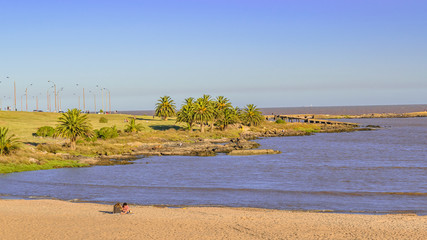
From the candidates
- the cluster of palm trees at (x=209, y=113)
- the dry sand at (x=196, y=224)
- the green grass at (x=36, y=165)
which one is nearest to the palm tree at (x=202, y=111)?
the cluster of palm trees at (x=209, y=113)

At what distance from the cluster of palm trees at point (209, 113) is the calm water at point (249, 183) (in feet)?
135

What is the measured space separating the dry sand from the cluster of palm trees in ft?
250

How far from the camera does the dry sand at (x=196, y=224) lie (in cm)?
2148

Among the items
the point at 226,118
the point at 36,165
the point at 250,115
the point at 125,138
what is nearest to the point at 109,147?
the point at 125,138

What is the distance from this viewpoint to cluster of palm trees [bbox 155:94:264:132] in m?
105

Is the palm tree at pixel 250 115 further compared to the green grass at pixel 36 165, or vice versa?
the palm tree at pixel 250 115

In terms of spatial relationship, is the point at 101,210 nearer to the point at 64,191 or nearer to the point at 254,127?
the point at 64,191

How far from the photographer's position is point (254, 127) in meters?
130

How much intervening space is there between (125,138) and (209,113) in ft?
94.7

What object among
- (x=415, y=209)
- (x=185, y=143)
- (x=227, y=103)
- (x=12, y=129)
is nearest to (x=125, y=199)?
(x=415, y=209)

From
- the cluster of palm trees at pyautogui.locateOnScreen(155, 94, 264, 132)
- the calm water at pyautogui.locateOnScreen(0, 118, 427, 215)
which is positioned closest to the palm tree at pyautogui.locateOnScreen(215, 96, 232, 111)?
the cluster of palm trees at pyautogui.locateOnScreen(155, 94, 264, 132)

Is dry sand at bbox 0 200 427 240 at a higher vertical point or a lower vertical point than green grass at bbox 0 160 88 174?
lower

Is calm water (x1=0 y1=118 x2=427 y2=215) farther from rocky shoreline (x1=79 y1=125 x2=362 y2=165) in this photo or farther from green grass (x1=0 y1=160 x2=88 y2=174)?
rocky shoreline (x1=79 y1=125 x2=362 y2=165)

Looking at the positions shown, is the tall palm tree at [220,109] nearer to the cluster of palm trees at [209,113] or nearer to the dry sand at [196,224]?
the cluster of palm trees at [209,113]
